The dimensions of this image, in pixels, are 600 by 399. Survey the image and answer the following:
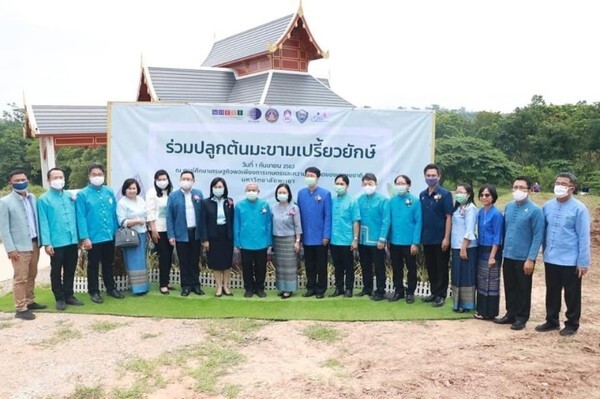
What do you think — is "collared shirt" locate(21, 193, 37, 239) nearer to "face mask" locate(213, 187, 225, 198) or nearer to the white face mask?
"face mask" locate(213, 187, 225, 198)

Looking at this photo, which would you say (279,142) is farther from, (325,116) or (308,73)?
(308,73)

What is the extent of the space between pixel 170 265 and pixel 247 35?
11.9m

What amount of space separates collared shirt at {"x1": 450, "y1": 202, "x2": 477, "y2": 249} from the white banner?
4.11 ft

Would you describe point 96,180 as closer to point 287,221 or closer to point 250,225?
point 250,225

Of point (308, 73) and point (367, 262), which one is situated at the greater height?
point (308, 73)

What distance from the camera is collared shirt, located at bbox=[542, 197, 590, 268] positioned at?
4.75m

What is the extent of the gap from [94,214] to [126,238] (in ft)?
1.37

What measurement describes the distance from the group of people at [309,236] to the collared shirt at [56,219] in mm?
10

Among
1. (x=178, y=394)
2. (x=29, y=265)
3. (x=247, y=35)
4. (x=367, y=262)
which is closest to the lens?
(x=178, y=394)

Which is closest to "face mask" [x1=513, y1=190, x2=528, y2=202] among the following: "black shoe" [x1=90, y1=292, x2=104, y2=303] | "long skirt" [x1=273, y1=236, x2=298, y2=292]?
"long skirt" [x1=273, y1=236, x2=298, y2=292]


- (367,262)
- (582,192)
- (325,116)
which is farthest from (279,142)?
(582,192)

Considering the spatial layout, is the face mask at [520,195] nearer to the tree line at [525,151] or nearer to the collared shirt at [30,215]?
the collared shirt at [30,215]

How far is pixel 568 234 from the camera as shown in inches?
190

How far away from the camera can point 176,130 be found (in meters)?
6.71
